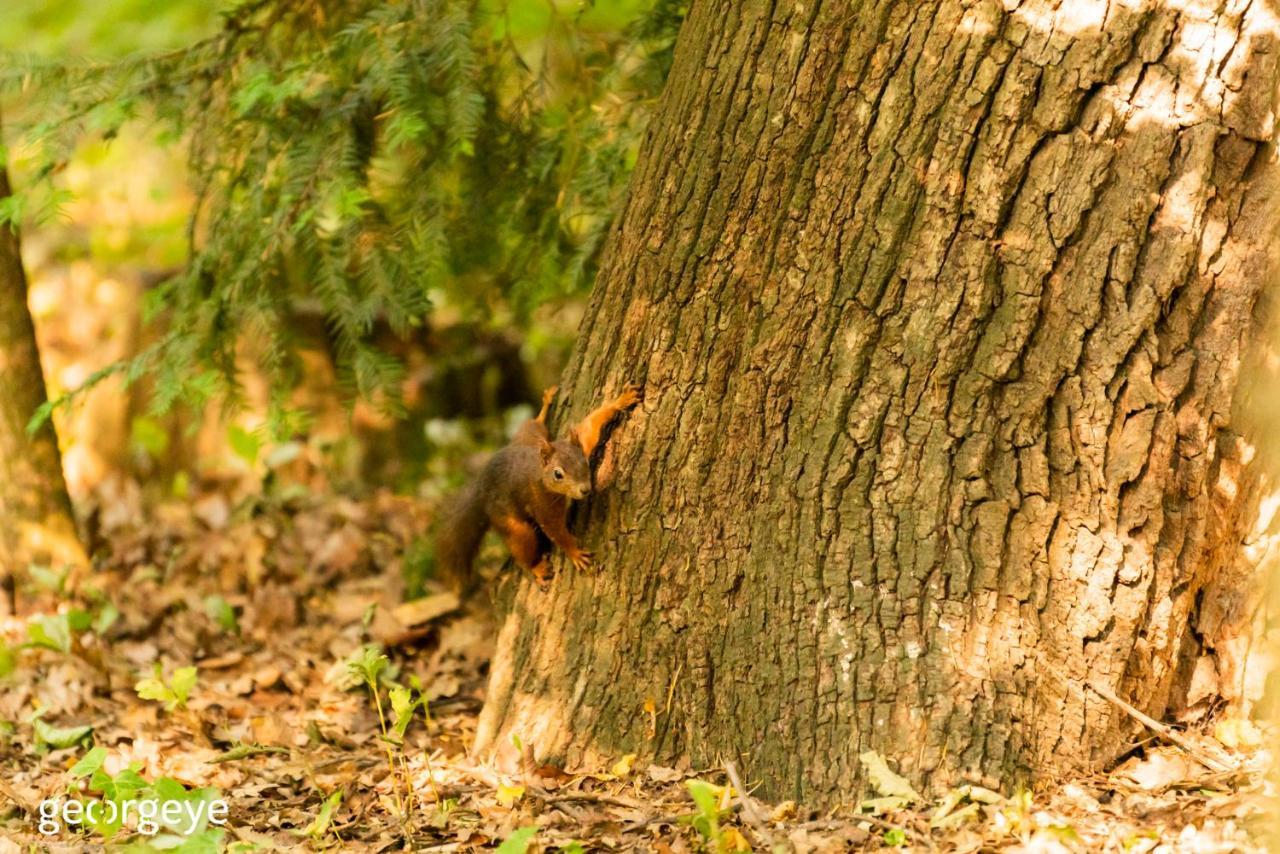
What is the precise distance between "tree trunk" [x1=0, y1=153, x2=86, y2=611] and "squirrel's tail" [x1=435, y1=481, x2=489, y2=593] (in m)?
1.75

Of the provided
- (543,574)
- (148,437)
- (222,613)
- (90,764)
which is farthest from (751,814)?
(148,437)

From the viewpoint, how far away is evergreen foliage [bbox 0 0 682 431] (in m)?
3.87

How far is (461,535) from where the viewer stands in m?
4.32

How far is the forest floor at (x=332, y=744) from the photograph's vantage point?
119 inches

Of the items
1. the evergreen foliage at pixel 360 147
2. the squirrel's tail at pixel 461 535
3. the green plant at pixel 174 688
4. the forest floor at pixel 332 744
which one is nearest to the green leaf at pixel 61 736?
the forest floor at pixel 332 744

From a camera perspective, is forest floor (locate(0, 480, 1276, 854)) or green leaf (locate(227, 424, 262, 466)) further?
green leaf (locate(227, 424, 262, 466))

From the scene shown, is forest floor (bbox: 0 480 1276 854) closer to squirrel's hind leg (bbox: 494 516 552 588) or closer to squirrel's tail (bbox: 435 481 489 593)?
squirrel's tail (bbox: 435 481 489 593)

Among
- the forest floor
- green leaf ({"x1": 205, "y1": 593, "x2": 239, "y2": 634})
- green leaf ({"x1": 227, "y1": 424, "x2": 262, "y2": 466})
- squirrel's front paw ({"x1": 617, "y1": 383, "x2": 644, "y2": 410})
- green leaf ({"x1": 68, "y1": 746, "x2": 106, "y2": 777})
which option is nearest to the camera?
the forest floor

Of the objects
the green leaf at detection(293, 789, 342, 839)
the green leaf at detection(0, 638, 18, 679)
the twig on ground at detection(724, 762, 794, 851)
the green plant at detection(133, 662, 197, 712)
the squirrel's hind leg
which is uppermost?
the squirrel's hind leg

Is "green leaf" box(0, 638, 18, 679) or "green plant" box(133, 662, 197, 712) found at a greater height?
"green plant" box(133, 662, 197, 712)

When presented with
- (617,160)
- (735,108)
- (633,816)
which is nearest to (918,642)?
(633,816)

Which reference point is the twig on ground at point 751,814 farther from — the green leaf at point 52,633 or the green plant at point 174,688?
the green leaf at point 52,633

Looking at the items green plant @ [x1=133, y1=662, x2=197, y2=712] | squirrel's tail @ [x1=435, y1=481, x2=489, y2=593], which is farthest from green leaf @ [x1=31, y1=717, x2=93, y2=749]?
squirrel's tail @ [x1=435, y1=481, x2=489, y2=593]

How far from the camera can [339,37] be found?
3.87 metres
